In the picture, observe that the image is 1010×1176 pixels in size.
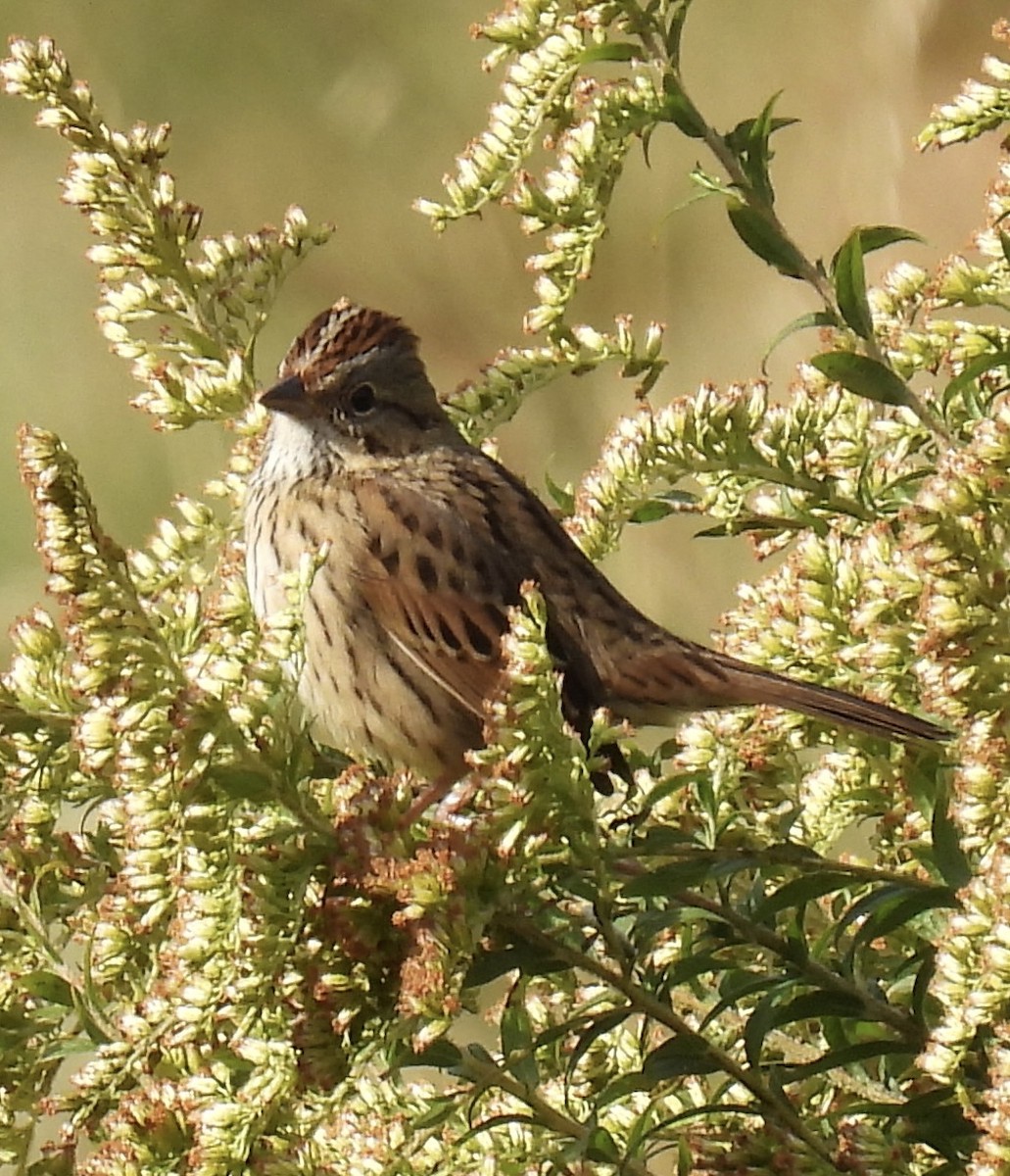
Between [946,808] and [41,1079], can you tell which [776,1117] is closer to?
[946,808]

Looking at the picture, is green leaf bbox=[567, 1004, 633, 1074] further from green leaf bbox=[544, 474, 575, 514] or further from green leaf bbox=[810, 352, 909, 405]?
green leaf bbox=[544, 474, 575, 514]

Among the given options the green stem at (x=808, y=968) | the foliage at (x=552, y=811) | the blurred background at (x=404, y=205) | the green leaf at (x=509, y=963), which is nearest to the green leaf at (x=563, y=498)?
the foliage at (x=552, y=811)

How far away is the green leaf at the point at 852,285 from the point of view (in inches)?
55.2

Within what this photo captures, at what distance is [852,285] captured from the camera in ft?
4.67

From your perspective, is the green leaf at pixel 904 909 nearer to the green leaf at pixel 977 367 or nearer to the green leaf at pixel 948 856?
the green leaf at pixel 948 856

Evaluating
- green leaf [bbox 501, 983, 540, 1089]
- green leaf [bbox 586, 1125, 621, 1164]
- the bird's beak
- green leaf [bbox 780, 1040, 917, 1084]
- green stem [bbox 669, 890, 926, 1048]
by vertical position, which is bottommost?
green leaf [bbox 586, 1125, 621, 1164]

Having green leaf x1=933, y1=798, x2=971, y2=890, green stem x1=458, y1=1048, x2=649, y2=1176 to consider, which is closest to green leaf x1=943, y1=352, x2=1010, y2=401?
green leaf x1=933, y1=798, x2=971, y2=890

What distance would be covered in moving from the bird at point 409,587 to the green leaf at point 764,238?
2.07ft

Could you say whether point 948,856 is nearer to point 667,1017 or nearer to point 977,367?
point 667,1017

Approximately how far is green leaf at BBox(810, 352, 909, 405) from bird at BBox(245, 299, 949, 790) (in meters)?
0.64

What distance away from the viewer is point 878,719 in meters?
1.46

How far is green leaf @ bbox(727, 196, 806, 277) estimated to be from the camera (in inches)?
56.6

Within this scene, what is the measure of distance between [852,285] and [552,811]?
0.52 m

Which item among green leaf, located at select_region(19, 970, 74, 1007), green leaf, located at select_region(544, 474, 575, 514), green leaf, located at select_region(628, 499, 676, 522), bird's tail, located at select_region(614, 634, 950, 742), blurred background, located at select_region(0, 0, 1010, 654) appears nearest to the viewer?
green leaf, located at select_region(19, 970, 74, 1007)
